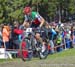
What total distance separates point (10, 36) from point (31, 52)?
3.57 m

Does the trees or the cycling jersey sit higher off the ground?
the cycling jersey

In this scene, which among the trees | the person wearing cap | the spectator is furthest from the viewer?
the trees

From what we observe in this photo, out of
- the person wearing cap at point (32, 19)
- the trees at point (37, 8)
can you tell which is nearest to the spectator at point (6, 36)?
the person wearing cap at point (32, 19)

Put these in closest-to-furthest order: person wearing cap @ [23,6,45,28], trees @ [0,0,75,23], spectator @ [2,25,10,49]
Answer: person wearing cap @ [23,6,45,28], spectator @ [2,25,10,49], trees @ [0,0,75,23]

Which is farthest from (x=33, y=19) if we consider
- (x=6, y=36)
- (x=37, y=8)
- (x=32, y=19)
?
(x=37, y=8)

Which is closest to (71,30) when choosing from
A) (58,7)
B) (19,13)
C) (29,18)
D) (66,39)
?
(66,39)

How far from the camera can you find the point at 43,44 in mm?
12352

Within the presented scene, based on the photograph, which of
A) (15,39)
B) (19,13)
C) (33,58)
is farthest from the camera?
(19,13)

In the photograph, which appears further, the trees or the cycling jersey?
the trees

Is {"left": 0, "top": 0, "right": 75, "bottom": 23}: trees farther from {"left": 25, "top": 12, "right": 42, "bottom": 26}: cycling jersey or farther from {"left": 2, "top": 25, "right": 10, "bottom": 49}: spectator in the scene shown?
{"left": 25, "top": 12, "right": 42, "bottom": 26}: cycling jersey

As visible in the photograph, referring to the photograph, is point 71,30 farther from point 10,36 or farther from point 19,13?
point 19,13

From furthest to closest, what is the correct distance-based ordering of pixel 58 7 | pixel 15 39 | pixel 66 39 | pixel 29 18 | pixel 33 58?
pixel 58 7, pixel 66 39, pixel 15 39, pixel 33 58, pixel 29 18

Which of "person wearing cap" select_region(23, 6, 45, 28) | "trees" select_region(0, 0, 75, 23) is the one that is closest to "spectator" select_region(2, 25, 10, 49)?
"person wearing cap" select_region(23, 6, 45, 28)

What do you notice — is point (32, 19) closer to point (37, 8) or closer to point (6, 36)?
point (6, 36)
